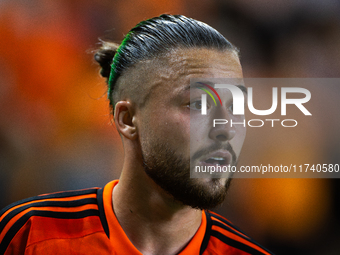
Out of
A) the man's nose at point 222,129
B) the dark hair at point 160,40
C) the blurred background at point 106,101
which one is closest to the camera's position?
the man's nose at point 222,129

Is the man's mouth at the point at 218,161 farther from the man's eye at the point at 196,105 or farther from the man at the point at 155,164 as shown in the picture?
the man's eye at the point at 196,105

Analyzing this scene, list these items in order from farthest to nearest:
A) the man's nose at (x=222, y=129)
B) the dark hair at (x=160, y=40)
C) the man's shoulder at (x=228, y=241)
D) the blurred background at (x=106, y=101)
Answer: the blurred background at (x=106, y=101) < the man's shoulder at (x=228, y=241) < the dark hair at (x=160, y=40) < the man's nose at (x=222, y=129)

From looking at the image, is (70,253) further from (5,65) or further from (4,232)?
(5,65)

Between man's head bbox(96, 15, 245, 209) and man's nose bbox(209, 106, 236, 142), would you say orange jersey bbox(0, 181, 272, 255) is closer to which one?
man's head bbox(96, 15, 245, 209)

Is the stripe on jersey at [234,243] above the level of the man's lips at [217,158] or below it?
below

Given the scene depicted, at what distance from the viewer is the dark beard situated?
3.80 ft

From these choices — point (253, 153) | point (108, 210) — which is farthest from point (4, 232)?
point (253, 153)

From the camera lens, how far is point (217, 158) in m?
1.17

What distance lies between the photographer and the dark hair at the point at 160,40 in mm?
1256

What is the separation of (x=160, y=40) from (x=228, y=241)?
0.95 m

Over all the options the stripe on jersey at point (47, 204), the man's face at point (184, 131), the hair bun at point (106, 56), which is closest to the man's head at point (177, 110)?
the man's face at point (184, 131)

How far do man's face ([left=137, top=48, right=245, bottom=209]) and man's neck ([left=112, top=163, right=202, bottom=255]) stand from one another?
2.8 inches

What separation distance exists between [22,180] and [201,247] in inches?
64.4

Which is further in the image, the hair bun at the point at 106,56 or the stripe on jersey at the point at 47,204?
the hair bun at the point at 106,56
